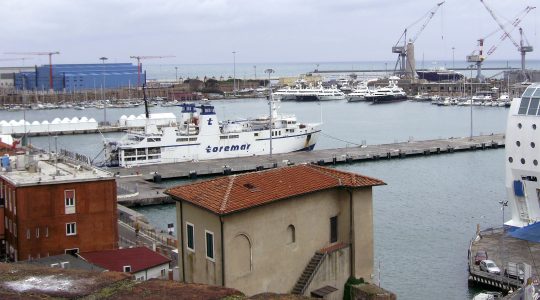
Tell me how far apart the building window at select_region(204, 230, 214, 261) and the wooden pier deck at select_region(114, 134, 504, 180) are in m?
25.4

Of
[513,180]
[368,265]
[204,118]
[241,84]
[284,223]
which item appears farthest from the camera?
[241,84]

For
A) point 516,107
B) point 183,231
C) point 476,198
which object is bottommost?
point 476,198

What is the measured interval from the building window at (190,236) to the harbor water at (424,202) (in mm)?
3594

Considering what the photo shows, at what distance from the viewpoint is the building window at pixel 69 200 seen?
17734 millimetres

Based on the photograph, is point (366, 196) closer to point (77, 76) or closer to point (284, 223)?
point (284, 223)

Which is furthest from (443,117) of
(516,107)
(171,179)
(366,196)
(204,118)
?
(366,196)

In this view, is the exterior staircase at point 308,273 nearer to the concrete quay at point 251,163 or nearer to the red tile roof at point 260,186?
the red tile roof at point 260,186

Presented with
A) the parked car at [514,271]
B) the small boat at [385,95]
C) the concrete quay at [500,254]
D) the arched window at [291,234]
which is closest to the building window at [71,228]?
the arched window at [291,234]

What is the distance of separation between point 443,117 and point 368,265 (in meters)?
70.0

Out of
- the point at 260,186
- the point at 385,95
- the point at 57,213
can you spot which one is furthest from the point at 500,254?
the point at 385,95

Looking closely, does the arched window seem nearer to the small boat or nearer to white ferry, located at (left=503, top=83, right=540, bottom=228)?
white ferry, located at (left=503, top=83, right=540, bottom=228)

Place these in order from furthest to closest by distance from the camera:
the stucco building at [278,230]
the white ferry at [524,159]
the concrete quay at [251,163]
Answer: the concrete quay at [251,163], the white ferry at [524,159], the stucco building at [278,230]

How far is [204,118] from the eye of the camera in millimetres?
43719

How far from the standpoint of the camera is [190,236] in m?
12.4
